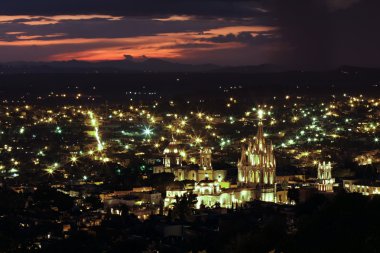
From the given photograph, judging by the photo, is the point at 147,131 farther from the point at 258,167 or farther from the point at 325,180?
the point at 258,167

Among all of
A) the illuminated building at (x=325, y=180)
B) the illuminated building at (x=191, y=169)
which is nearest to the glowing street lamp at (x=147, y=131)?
the illuminated building at (x=191, y=169)

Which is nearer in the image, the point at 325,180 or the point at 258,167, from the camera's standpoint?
the point at 258,167

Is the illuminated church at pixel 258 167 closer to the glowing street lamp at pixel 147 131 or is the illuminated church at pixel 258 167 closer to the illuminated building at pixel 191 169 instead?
the illuminated building at pixel 191 169

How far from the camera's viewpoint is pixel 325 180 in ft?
186

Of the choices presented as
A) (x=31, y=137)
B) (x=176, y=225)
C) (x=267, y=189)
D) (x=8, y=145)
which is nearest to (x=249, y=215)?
(x=176, y=225)

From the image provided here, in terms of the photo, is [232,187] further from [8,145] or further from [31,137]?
[31,137]

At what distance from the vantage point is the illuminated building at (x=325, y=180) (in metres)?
54.9

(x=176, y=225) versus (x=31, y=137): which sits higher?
(x=31, y=137)

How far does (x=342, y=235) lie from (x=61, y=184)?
33529 mm

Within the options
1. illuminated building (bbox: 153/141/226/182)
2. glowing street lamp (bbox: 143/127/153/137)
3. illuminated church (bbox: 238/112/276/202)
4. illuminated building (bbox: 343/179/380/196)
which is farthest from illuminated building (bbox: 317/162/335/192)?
glowing street lamp (bbox: 143/127/153/137)

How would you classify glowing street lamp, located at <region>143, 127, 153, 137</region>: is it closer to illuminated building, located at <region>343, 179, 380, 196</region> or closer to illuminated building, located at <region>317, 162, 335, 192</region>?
illuminated building, located at <region>317, 162, 335, 192</region>

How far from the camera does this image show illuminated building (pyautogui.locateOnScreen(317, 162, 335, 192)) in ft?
180

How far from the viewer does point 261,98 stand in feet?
495

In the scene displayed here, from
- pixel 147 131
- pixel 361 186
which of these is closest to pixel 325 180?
pixel 361 186
